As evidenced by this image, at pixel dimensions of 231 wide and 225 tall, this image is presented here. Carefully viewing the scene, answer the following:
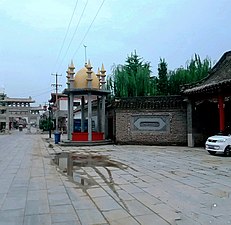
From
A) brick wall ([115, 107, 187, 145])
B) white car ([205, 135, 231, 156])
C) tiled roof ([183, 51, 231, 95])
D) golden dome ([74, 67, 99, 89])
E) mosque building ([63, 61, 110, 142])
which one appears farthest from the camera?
golden dome ([74, 67, 99, 89])

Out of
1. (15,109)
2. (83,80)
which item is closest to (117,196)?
(83,80)

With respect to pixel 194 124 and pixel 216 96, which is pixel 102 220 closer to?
pixel 216 96

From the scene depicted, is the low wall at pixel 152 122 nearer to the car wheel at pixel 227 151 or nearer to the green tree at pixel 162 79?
the car wheel at pixel 227 151

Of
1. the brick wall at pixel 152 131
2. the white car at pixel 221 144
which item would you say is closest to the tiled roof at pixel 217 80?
the brick wall at pixel 152 131

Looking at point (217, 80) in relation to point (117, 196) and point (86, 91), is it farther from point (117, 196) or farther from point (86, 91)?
point (117, 196)

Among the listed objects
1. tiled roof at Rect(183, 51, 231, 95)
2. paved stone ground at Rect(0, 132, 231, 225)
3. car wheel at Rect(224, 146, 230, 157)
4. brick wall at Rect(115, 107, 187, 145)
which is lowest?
paved stone ground at Rect(0, 132, 231, 225)

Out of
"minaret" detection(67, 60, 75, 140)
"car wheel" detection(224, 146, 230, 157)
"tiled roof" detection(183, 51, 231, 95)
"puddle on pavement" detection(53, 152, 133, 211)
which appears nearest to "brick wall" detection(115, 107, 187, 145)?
"tiled roof" detection(183, 51, 231, 95)

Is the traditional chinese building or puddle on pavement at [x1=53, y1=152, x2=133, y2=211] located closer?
puddle on pavement at [x1=53, y1=152, x2=133, y2=211]

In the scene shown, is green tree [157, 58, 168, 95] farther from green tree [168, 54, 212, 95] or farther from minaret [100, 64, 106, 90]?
minaret [100, 64, 106, 90]

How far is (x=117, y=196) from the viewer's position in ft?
19.8

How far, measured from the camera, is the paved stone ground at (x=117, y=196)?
15.2 feet

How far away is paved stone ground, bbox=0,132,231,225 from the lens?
182 inches

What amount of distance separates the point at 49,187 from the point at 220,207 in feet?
12.8

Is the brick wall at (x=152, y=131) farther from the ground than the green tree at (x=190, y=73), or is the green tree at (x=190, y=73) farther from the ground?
the green tree at (x=190, y=73)
